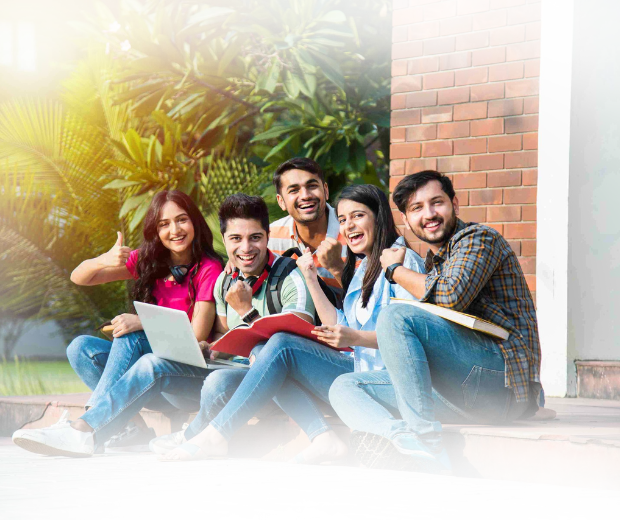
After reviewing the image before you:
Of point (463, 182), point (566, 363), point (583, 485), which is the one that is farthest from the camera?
point (463, 182)

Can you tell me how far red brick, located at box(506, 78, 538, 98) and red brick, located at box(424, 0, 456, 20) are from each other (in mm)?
545

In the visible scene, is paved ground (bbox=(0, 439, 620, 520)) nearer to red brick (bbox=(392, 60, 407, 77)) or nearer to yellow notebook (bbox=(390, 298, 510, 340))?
yellow notebook (bbox=(390, 298, 510, 340))

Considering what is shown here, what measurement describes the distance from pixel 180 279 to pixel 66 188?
411cm

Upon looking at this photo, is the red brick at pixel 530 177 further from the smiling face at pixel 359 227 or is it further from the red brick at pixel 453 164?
the smiling face at pixel 359 227

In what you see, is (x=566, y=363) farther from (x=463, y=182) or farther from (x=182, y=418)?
(x=182, y=418)

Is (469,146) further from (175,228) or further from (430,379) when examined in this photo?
(430,379)

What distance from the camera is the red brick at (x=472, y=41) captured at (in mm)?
5027

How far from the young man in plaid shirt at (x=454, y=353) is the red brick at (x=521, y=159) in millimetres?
1780

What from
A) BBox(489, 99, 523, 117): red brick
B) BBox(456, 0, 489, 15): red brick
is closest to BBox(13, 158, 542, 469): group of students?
BBox(489, 99, 523, 117): red brick

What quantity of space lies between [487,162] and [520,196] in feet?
0.93

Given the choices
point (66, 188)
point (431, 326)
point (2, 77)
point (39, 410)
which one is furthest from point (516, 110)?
point (2, 77)

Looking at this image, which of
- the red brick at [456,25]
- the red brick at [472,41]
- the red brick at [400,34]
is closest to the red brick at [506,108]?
the red brick at [472,41]

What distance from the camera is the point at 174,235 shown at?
4.18 meters

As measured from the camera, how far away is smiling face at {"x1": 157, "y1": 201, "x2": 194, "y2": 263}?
4.18 m
